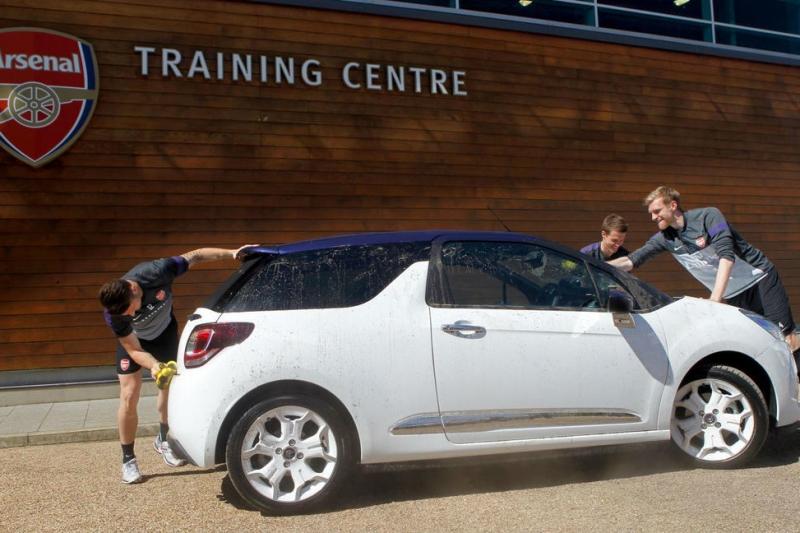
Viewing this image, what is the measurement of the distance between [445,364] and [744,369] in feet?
6.90

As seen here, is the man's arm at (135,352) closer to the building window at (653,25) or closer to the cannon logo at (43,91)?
the cannon logo at (43,91)

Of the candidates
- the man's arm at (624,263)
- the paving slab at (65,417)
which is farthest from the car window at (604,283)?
the paving slab at (65,417)

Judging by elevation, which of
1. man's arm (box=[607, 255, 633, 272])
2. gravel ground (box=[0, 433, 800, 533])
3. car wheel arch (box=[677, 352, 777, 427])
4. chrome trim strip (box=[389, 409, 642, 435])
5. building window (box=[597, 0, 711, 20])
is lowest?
gravel ground (box=[0, 433, 800, 533])

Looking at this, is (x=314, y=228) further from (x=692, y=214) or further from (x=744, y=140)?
(x=744, y=140)

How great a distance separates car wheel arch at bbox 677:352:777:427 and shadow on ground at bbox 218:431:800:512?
44cm

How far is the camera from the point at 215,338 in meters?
4.19

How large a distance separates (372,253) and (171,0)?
5.90m

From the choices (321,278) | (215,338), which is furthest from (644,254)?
(215,338)

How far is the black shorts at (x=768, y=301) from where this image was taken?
5.60 m

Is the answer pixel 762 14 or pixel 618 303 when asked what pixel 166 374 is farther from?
pixel 762 14

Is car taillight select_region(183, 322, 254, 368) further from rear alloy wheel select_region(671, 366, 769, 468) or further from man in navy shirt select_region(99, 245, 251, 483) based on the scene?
rear alloy wheel select_region(671, 366, 769, 468)

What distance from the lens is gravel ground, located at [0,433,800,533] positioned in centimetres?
396

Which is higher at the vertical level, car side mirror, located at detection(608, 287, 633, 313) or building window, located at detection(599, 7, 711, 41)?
building window, located at detection(599, 7, 711, 41)

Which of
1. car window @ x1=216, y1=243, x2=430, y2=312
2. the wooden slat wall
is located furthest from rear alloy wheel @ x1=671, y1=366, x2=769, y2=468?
the wooden slat wall
